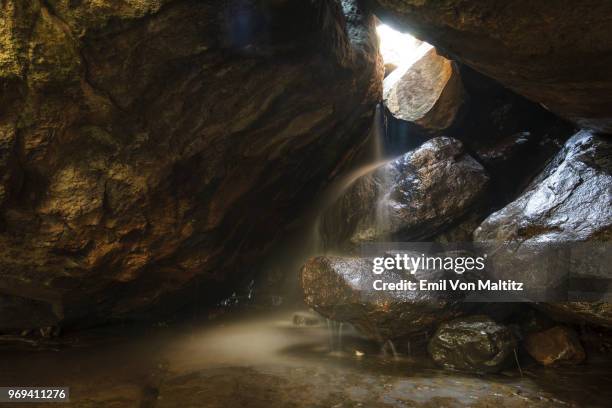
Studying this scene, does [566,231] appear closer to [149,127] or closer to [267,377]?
[267,377]

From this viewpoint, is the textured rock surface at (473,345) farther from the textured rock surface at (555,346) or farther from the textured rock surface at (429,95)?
the textured rock surface at (429,95)

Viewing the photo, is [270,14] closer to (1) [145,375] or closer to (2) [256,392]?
(2) [256,392]

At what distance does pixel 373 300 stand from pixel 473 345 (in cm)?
133

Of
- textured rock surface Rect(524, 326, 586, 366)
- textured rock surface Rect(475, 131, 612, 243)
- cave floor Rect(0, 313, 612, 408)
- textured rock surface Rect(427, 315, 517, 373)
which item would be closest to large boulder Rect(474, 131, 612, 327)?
textured rock surface Rect(475, 131, 612, 243)

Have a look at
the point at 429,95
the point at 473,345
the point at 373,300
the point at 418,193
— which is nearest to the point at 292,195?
the point at 418,193

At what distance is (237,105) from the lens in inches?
205

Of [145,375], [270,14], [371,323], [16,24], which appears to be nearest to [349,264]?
[371,323]

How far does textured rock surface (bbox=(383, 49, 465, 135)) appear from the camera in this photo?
7754 mm

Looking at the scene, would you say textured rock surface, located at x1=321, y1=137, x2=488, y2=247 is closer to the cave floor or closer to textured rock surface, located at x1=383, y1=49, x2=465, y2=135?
textured rock surface, located at x1=383, y1=49, x2=465, y2=135

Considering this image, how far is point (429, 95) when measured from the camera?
26.2 ft

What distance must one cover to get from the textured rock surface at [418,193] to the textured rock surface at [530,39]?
2.33 m

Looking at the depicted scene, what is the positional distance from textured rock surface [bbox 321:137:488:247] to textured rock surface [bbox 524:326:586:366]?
88.5 inches

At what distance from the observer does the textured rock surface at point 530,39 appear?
317cm

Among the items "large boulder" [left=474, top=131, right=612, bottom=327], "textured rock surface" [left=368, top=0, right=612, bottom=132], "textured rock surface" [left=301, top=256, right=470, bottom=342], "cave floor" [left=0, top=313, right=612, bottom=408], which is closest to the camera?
"textured rock surface" [left=368, top=0, right=612, bottom=132]
